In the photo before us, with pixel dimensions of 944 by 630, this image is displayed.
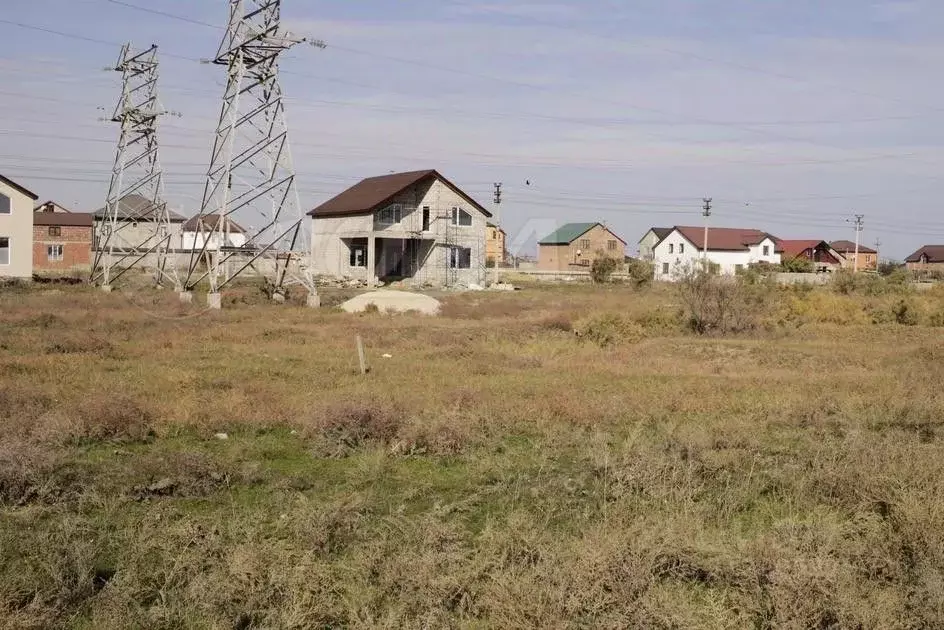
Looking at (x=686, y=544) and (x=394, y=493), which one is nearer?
(x=686, y=544)

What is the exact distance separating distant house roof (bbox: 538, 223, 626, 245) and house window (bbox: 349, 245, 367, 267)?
122 ft

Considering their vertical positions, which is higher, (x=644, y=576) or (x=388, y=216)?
(x=388, y=216)

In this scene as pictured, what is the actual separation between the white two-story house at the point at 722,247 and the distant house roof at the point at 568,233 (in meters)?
8.49

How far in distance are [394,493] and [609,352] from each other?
12388 millimetres

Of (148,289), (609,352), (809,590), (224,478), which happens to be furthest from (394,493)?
(148,289)

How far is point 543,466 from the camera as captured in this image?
9883mm

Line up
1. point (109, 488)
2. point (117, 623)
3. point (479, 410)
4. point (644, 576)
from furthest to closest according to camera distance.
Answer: point (479, 410), point (109, 488), point (644, 576), point (117, 623)

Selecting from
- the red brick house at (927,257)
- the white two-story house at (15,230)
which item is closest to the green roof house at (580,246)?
the red brick house at (927,257)

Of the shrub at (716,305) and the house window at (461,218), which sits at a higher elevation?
the house window at (461,218)

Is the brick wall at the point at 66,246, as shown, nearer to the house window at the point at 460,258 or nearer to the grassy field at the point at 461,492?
the house window at the point at 460,258

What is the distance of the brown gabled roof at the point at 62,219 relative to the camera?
192ft

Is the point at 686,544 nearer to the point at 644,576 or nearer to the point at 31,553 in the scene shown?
the point at 644,576

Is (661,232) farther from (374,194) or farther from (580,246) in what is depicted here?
(374,194)

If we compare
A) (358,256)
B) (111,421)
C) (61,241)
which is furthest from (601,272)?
A: (111,421)
